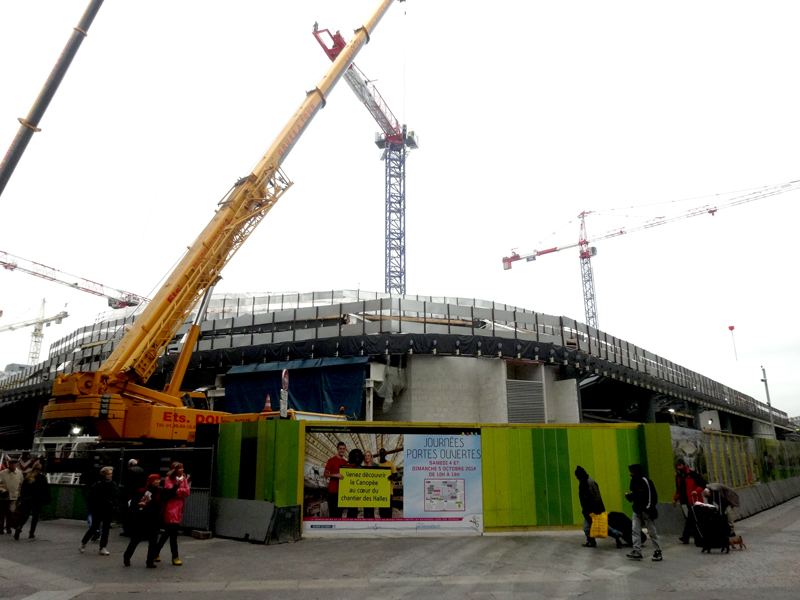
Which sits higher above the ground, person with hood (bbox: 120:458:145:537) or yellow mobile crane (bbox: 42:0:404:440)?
yellow mobile crane (bbox: 42:0:404:440)

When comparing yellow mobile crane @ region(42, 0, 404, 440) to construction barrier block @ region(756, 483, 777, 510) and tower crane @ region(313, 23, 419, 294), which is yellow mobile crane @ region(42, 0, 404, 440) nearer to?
construction barrier block @ region(756, 483, 777, 510)

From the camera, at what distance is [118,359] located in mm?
16438

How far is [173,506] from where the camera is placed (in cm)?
908

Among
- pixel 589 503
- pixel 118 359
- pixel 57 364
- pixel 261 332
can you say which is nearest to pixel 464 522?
pixel 589 503

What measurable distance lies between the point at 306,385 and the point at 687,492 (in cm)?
1694

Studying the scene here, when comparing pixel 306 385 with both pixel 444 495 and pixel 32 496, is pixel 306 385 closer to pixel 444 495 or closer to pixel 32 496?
pixel 32 496

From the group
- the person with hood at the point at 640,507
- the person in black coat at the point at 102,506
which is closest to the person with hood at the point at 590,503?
the person with hood at the point at 640,507

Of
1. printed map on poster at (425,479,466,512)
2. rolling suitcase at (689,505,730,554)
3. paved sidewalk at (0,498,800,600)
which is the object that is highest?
printed map on poster at (425,479,466,512)

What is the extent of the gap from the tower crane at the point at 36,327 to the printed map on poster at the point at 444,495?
6019 inches

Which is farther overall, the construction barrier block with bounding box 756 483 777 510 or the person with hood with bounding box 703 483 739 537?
the construction barrier block with bounding box 756 483 777 510

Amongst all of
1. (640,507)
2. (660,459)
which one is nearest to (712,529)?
(640,507)

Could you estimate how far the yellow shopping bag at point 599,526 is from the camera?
10.7 m

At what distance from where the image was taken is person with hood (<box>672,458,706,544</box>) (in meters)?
11.2

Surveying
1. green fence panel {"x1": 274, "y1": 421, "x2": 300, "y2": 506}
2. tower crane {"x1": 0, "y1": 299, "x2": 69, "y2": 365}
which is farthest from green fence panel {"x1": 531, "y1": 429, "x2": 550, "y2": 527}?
tower crane {"x1": 0, "y1": 299, "x2": 69, "y2": 365}
